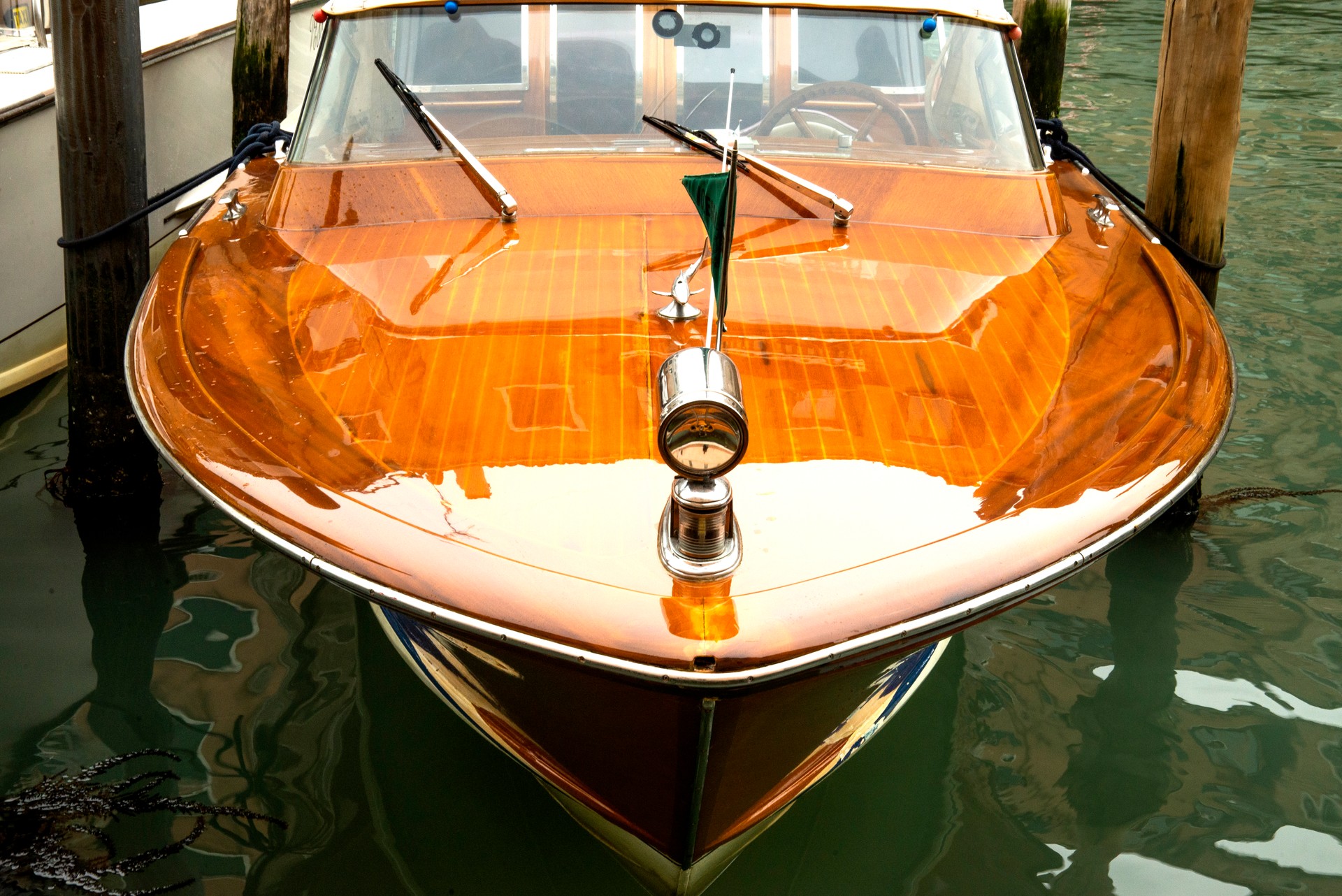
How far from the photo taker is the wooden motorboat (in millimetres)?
1725

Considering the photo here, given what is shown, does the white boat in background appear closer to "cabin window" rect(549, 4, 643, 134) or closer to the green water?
the green water

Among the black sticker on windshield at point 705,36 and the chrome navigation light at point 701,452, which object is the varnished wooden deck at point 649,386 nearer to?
the chrome navigation light at point 701,452

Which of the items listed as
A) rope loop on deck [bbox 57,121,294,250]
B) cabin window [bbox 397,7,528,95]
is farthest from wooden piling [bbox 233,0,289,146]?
cabin window [bbox 397,7,528,95]

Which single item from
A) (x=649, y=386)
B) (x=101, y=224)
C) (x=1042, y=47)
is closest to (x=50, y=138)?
(x=101, y=224)

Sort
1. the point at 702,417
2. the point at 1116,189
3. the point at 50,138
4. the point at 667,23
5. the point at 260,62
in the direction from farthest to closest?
the point at 260,62
the point at 50,138
the point at 1116,189
the point at 667,23
the point at 702,417

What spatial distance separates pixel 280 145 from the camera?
3.94m

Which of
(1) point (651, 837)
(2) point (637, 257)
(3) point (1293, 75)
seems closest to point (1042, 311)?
(2) point (637, 257)

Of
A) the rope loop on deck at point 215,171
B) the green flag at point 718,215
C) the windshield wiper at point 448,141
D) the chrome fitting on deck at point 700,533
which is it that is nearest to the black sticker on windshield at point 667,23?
the windshield wiper at point 448,141

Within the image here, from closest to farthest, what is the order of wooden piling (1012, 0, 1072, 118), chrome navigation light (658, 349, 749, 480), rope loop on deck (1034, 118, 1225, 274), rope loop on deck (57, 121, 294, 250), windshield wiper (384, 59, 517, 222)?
chrome navigation light (658, 349, 749, 480), windshield wiper (384, 59, 517, 222), rope loop on deck (57, 121, 294, 250), rope loop on deck (1034, 118, 1225, 274), wooden piling (1012, 0, 1072, 118)

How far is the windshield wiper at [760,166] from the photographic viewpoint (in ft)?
9.20

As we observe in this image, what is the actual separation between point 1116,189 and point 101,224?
11.2 ft

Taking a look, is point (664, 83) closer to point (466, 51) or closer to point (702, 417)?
point (466, 51)

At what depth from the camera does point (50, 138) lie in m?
4.47

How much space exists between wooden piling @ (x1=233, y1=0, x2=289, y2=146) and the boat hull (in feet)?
11.5
